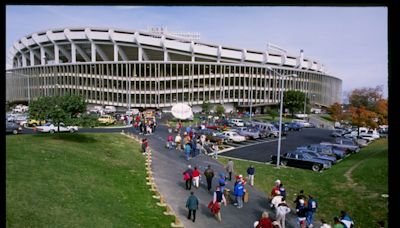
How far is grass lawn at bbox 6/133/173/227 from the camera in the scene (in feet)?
33.2

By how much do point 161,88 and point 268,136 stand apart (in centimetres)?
3733

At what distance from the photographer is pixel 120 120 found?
44.4 meters

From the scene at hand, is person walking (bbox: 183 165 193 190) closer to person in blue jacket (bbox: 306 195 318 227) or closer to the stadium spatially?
person in blue jacket (bbox: 306 195 318 227)

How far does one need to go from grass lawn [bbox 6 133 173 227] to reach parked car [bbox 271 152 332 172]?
1037cm

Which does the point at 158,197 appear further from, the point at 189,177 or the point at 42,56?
the point at 42,56

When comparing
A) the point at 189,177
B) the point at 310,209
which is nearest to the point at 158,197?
the point at 189,177

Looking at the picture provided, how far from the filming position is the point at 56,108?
2284 cm

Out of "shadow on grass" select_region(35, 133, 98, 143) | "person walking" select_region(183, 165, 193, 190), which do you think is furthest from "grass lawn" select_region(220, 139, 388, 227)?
"shadow on grass" select_region(35, 133, 98, 143)

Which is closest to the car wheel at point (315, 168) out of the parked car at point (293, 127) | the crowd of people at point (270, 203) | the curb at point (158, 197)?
the crowd of people at point (270, 203)

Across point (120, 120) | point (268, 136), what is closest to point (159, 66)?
point (120, 120)

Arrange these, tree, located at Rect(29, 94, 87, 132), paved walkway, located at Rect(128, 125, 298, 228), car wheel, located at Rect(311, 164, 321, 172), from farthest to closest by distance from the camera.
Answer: tree, located at Rect(29, 94, 87, 132) < car wheel, located at Rect(311, 164, 321, 172) < paved walkway, located at Rect(128, 125, 298, 228)

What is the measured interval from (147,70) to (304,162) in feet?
171

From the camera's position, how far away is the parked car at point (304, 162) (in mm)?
21044

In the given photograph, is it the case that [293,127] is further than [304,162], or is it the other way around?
[293,127]
